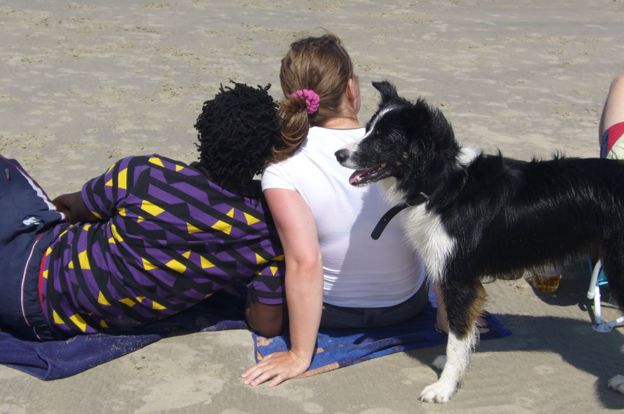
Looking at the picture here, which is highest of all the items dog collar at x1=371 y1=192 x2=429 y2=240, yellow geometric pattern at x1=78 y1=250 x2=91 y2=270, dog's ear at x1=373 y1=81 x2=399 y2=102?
dog's ear at x1=373 y1=81 x2=399 y2=102

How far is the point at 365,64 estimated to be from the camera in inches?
320

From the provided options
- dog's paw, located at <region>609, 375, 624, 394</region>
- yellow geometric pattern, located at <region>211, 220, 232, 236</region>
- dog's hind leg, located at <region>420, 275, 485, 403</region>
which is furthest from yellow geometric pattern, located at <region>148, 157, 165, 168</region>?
dog's paw, located at <region>609, 375, 624, 394</region>

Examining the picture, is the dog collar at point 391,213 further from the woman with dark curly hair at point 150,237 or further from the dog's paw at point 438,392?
the dog's paw at point 438,392

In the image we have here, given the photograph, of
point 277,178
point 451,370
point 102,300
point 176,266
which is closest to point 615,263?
point 451,370

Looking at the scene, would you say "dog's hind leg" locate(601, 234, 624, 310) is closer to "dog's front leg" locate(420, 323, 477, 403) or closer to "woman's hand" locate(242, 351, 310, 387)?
"dog's front leg" locate(420, 323, 477, 403)

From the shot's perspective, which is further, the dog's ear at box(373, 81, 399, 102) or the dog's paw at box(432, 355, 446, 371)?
the dog's paw at box(432, 355, 446, 371)

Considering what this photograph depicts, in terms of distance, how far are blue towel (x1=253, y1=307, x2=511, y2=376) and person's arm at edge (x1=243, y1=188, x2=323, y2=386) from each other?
12cm

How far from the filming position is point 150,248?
3.14 m

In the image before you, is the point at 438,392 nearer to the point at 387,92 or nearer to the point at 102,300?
the point at 387,92

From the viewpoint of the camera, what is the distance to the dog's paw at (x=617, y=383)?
3234mm

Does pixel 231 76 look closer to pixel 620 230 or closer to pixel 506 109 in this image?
pixel 506 109

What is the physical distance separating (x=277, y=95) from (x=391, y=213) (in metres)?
4.16

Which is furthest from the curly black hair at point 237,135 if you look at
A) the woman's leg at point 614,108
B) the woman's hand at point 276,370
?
the woman's leg at point 614,108

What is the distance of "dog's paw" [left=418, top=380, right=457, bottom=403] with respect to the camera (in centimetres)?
315
